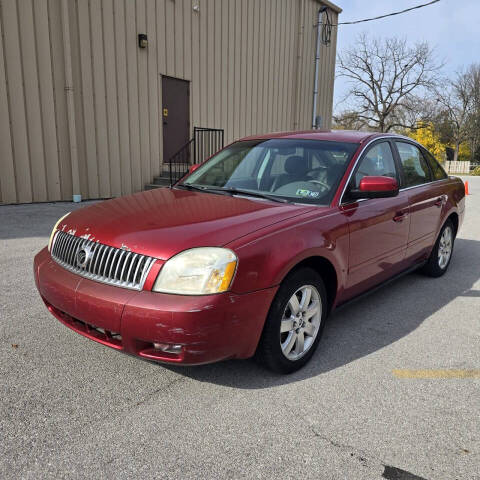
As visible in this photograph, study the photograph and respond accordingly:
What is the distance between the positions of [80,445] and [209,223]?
135 centimetres

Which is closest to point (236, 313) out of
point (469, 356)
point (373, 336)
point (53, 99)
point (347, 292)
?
point (347, 292)

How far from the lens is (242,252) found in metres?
2.40

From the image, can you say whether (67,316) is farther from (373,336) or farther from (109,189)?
(109,189)

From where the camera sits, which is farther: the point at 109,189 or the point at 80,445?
the point at 109,189

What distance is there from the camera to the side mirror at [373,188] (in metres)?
3.24

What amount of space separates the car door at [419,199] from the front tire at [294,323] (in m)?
1.58

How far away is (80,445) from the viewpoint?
2100 millimetres

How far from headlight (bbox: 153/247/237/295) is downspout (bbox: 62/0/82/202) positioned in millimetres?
8232

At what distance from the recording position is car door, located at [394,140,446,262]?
4152mm

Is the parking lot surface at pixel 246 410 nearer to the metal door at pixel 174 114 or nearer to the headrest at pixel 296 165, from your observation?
the headrest at pixel 296 165

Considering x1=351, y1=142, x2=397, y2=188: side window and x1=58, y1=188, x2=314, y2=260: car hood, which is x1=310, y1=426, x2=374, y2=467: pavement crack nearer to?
x1=58, y1=188, x2=314, y2=260: car hood

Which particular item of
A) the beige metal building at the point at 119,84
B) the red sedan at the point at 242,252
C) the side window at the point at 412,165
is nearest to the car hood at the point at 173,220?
the red sedan at the point at 242,252

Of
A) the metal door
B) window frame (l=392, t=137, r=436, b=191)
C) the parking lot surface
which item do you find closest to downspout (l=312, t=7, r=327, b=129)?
the metal door

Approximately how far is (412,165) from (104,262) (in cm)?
327
